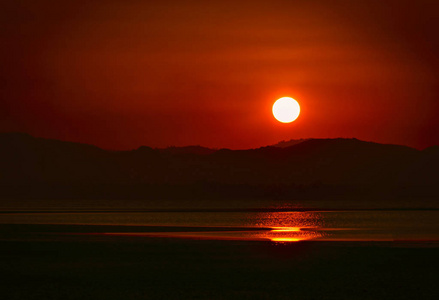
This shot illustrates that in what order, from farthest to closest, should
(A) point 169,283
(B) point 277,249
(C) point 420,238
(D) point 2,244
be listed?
1. (C) point 420,238
2. (D) point 2,244
3. (B) point 277,249
4. (A) point 169,283

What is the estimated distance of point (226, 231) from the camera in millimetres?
58031

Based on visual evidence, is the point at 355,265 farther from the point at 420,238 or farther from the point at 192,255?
the point at 420,238

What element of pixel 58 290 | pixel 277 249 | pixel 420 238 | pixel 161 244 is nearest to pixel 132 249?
pixel 161 244

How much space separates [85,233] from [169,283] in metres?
27.5

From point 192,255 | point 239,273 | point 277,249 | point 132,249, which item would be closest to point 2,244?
point 132,249

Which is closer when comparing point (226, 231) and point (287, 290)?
point (287, 290)

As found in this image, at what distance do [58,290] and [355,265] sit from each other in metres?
13.3

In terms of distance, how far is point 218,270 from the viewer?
32.2 m

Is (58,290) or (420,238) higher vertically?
(420,238)

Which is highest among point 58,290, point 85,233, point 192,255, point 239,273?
point 85,233

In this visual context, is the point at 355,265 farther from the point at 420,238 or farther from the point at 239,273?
the point at 420,238

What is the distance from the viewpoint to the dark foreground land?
26469 millimetres

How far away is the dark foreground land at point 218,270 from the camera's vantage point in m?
26.5

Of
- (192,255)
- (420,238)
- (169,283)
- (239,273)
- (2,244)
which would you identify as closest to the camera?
(169,283)
